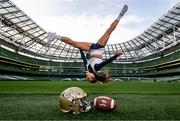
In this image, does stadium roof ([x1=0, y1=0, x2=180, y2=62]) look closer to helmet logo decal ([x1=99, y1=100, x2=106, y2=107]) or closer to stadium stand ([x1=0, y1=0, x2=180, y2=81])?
stadium stand ([x1=0, y1=0, x2=180, y2=81])

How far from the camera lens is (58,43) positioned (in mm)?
78750

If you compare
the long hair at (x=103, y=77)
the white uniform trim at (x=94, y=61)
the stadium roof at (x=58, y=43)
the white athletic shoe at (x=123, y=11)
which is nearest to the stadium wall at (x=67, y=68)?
the stadium roof at (x=58, y=43)

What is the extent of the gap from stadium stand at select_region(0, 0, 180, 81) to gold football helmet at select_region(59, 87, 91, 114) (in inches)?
1578

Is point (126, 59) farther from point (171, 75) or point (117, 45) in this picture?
point (171, 75)

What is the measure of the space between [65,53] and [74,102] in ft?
270

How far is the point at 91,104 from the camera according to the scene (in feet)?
28.1

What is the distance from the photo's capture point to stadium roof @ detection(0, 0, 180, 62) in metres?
53.4

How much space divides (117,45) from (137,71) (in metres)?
13.7

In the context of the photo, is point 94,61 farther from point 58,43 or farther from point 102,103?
point 58,43

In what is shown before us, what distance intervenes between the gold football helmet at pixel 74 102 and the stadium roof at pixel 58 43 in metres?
40.3

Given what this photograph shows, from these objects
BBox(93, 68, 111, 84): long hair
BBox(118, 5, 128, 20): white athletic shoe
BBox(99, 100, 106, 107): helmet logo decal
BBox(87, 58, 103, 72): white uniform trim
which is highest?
BBox(118, 5, 128, 20): white athletic shoe

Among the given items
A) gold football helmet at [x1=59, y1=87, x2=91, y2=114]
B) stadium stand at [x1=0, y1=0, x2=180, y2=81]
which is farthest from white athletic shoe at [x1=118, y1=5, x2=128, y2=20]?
stadium stand at [x1=0, y1=0, x2=180, y2=81]

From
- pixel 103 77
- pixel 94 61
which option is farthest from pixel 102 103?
pixel 94 61

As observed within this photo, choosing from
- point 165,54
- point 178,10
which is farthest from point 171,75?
point 178,10
